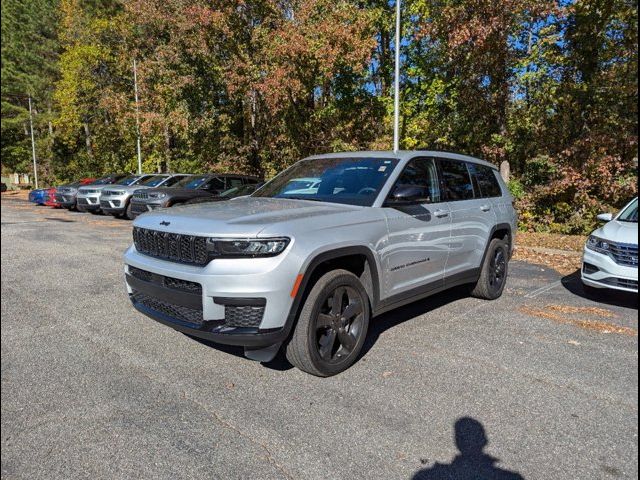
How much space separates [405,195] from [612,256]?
2600 millimetres

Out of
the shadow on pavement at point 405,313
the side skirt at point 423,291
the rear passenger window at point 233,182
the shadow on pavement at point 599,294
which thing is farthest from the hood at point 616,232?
the rear passenger window at point 233,182

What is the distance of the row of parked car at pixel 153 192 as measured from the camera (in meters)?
13.5

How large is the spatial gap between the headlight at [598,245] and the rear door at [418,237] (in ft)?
6.19

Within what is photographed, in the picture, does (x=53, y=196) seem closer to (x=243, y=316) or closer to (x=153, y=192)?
(x=153, y=192)

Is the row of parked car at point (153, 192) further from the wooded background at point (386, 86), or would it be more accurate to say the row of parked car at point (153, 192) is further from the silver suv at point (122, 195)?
the wooded background at point (386, 86)

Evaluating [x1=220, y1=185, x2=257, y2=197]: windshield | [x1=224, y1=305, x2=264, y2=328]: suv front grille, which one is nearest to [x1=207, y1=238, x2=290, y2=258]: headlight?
[x1=224, y1=305, x2=264, y2=328]: suv front grille

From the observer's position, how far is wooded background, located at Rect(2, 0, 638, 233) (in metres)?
11.3

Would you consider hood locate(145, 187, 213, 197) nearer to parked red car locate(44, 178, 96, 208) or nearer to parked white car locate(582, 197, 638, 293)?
parked red car locate(44, 178, 96, 208)

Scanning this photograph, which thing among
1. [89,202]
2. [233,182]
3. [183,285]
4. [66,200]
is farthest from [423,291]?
[66,200]

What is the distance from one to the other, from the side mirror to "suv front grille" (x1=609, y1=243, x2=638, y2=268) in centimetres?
192

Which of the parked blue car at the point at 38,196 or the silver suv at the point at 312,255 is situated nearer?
the silver suv at the point at 312,255

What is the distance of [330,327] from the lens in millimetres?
3604

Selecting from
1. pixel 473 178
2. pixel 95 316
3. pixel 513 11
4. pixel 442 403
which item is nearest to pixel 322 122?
pixel 513 11

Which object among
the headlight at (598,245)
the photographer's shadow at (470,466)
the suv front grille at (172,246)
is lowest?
the photographer's shadow at (470,466)
